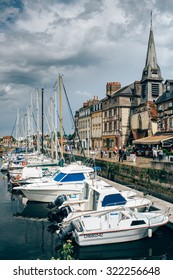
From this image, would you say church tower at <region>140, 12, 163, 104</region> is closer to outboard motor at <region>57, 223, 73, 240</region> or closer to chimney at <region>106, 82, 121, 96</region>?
chimney at <region>106, 82, 121, 96</region>

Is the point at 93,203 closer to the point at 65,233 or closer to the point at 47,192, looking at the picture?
the point at 65,233

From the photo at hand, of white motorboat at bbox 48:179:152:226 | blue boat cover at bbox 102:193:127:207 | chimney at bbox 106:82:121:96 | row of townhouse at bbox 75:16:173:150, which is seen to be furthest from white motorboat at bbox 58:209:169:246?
chimney at bbox 106:82:121:96

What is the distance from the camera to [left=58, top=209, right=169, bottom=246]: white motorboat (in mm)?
11938

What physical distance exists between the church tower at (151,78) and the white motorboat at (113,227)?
104 ft

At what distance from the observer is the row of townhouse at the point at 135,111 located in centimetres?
3672

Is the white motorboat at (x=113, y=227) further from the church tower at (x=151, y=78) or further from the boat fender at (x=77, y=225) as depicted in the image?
the church tower at (x=151, y=78)

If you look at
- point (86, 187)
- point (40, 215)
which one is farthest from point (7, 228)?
point (86, 187)

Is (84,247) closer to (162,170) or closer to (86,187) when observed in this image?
(86,187)

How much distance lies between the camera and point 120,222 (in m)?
12.2

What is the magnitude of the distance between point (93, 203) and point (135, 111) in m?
32.7

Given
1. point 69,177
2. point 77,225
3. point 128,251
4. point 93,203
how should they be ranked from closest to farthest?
point 128,251
point 77,225
point 93,203
point 69,177

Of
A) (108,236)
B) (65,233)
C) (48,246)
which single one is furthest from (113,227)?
(48,246)

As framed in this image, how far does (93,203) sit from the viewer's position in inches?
595

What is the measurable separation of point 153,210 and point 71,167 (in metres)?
7.94
